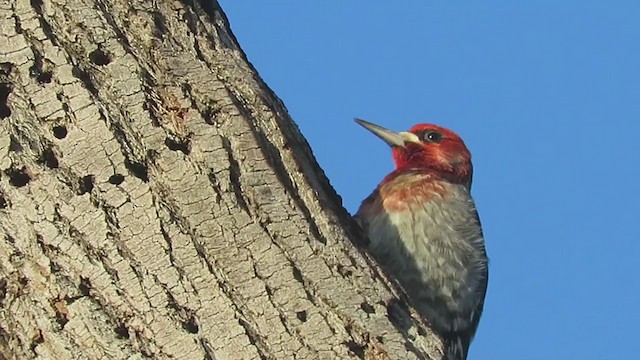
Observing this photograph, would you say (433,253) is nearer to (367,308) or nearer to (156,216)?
(367,308)

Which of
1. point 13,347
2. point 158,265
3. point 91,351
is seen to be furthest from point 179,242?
point 13,347

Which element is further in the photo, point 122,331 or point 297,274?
point 297,274

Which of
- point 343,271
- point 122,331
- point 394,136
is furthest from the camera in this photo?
point 394,136

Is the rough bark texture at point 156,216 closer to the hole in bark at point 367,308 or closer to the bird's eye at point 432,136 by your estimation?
the hole in bark at point 367,308

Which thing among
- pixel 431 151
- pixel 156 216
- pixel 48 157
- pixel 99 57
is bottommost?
pixel 156 216

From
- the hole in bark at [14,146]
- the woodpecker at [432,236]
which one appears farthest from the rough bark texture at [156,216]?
the woodpecker at [432,236]

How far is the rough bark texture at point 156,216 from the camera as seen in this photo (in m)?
3.18

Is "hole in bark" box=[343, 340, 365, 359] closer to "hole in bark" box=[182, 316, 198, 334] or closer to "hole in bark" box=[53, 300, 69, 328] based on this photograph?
"hole in bark" box=[182, 316, 198, 334]

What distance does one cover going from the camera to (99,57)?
362 centimetres

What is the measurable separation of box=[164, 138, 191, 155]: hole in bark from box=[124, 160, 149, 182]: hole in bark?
131 millimetres

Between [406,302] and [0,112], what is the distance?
161 centimetres

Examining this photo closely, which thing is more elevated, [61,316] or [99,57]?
[99,57]

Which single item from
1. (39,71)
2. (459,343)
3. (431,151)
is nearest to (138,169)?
(39,71)

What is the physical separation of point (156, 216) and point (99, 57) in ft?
2.29
